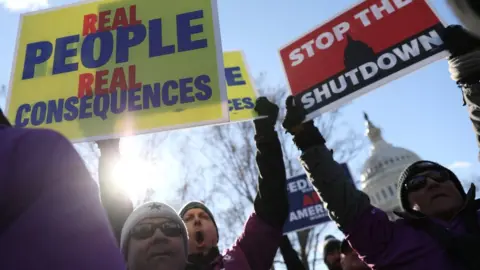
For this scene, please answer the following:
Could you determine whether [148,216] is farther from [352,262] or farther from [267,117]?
[352,262]

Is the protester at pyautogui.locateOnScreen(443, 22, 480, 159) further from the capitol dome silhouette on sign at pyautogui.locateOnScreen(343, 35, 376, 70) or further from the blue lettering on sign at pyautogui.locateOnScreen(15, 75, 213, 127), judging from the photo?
the blue lettering on sign at pyautogui.locateOnScreen(15, 75, 213, 127)

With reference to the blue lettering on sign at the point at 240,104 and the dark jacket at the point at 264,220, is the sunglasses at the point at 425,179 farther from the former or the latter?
the blue lettering on sign at the point at 240,104

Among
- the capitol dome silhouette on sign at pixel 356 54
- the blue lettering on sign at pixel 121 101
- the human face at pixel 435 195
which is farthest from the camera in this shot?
the blue lettering on sign at pixel 121 101

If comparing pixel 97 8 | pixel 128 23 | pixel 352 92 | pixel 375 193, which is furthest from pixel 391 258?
pixel 375 193

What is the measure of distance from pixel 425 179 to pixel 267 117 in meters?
1.04

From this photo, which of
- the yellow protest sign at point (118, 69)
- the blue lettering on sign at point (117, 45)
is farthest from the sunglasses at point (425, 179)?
the blue lettering on sign at point (117, 45)

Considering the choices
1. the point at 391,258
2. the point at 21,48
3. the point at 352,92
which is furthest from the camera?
the point at 21,48

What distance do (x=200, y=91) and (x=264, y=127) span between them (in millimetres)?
511

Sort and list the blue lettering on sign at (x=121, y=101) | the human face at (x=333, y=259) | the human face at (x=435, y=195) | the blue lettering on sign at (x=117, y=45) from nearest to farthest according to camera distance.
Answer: the human face at (x=435, y=195) → the blue lettering on sign at (x=121, y=101) → the blue lettering on sign at (x=117, y=45) → the human face at (x=333, y=259)

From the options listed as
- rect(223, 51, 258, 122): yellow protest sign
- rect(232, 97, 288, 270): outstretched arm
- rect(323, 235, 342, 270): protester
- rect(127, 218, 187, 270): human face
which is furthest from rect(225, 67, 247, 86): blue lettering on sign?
rect(323, 235, 342, 270): protester

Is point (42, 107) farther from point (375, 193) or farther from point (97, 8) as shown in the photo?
point (375, 193)

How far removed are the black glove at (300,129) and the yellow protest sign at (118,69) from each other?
42 centimetres

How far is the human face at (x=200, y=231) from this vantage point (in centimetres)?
271

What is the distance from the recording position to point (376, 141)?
65312 mm
